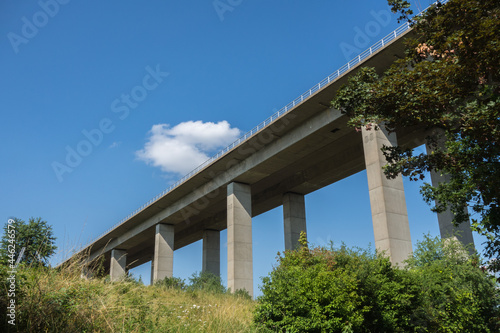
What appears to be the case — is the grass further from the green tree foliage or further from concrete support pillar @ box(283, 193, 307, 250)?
concrete support pillar @ box(283, 193, 307, 250)

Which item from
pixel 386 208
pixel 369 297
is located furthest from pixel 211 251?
pixel 369 297

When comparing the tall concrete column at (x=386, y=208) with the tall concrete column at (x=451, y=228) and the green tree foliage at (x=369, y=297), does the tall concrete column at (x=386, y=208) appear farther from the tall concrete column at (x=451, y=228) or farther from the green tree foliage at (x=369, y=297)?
the green tree foliage at (x=369, y=297)

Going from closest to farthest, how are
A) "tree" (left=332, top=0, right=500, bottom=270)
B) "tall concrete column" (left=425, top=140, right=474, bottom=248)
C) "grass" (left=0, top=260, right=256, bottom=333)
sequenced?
1. "grass" (left=0, top=260, right=256, bottom=333)
2. "tree" (left=332, top=0, right=500, bottom=270)
3. "tall concrete column" (left=425, top=140, right=474, bottom=248)

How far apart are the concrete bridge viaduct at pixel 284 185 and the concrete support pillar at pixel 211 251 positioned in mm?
138

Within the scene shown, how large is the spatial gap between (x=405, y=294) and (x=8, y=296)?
1266cm

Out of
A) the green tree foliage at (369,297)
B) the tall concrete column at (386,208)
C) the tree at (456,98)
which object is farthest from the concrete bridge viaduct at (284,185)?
the tree at (456,98)

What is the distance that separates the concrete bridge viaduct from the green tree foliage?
6306 millimetres

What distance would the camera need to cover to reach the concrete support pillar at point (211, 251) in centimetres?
5416

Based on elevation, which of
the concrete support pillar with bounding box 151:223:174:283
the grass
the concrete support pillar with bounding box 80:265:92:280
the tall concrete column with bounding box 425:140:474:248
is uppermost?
the concrete support pillar with bounding box 151:223:174:283

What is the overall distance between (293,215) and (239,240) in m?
7.14

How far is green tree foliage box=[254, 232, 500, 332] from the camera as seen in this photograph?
40.4ft

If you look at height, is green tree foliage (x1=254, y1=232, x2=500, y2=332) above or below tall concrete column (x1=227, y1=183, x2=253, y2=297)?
below

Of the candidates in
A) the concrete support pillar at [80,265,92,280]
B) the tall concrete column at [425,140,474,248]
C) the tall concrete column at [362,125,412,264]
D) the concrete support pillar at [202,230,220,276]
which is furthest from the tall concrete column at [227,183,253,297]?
the concrete support pillar at [80,265,92,280]

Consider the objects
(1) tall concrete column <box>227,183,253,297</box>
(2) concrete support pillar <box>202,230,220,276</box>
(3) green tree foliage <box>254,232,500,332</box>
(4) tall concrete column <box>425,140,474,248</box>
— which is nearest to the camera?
(3) green tree foliage <box>254,232,500,332</box>
